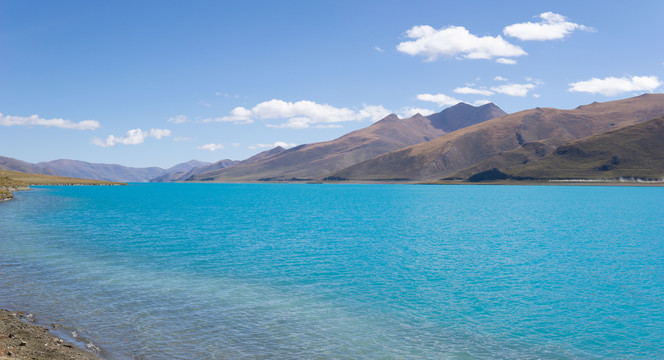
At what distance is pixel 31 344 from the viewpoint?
19812 millimetres

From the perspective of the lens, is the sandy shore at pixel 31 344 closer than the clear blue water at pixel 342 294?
Yes

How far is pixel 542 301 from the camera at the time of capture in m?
31.8

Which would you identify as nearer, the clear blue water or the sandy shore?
the sandy shore

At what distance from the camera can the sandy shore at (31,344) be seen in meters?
18.4

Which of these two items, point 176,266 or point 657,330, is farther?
point 176,266

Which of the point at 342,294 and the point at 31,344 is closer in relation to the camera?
the point at 31,344

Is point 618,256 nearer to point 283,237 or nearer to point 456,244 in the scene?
point 456,244

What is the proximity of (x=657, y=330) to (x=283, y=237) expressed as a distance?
156 ft

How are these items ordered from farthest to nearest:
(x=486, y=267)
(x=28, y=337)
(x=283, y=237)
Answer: (x=283, y=237) < (x=486, y=267) < (x=28, y=337)

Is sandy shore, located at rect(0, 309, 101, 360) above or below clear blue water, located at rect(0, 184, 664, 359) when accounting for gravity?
above

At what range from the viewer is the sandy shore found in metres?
18.4

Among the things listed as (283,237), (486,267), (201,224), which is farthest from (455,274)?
(201,224)

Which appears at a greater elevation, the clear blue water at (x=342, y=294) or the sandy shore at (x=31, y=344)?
the sandy shore at (x=31, y=344)

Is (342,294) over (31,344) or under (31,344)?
under
